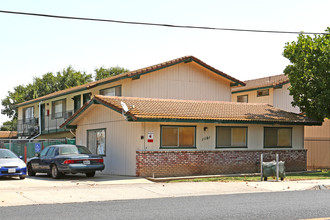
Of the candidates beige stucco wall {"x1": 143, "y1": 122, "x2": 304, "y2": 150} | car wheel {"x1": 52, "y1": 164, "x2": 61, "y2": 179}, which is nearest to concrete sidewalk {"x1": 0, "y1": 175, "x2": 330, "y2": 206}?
car wheel {"x1": 52, "y1": 164, "x2": 61, "y2": 179}

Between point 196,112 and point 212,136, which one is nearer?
point 196,112

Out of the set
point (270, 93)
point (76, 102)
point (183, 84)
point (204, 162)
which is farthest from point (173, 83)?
point (76, 102)

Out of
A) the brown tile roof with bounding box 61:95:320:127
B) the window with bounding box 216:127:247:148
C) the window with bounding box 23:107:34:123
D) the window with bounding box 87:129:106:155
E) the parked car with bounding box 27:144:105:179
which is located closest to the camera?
the parked car with bounding box 27:144:105:179

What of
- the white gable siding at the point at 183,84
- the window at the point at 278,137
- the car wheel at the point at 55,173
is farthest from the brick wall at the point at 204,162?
the white gable siding at the point at 183,84

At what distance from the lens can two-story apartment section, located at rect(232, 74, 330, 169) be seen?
1117 inches

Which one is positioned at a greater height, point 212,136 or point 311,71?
point 311,71

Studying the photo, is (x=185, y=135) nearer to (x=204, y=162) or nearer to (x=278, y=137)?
(x=204, y=162)

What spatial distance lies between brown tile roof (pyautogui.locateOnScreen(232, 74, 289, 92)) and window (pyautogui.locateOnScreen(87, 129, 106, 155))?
638 inches

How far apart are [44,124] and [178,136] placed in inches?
949

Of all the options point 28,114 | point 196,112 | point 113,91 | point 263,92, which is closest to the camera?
point 196,112

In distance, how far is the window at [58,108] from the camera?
41.8 m

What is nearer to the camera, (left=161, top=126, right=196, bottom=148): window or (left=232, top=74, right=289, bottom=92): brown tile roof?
(left=161, top=126, right=196, bottom=148): window

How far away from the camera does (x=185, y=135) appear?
22797mm

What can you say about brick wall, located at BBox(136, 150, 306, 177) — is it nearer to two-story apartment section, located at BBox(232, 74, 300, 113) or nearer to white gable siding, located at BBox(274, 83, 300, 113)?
white gable siding, located at BBox(274, 83, 300, 113)
